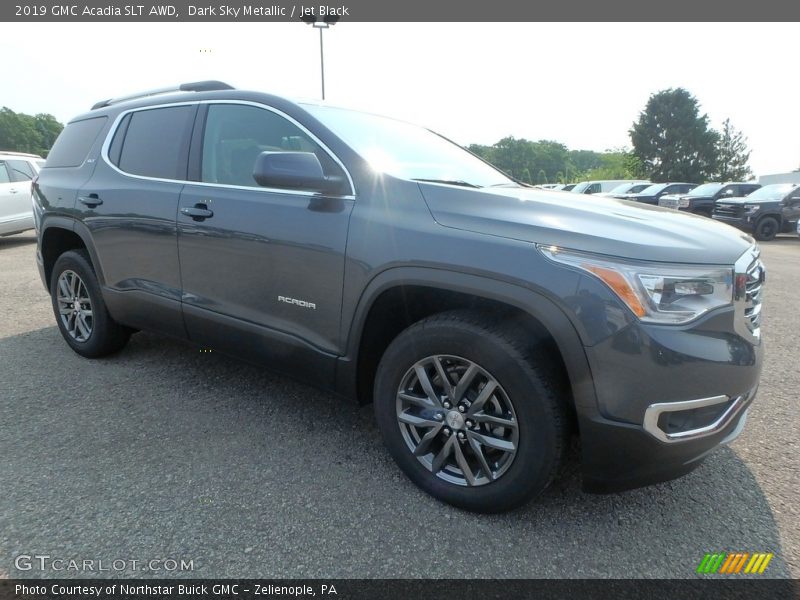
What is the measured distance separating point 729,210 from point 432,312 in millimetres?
15874

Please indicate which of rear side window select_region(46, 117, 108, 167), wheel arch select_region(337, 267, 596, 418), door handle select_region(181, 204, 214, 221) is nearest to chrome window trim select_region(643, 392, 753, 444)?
wheel arch select_region(337, 267, 596, 418)

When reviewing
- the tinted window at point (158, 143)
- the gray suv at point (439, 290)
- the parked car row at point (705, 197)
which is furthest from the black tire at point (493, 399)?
the parked car row at point (705, 197)

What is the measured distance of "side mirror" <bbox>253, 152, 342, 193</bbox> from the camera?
7.61 feet

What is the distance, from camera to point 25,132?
7656 centimetres

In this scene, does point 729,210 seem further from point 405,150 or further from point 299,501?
point 299,501

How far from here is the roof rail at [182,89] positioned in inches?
123

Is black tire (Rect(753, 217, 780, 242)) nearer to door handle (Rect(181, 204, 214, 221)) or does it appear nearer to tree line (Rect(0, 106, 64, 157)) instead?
door handle (Rect(181, 204, 214, 221))

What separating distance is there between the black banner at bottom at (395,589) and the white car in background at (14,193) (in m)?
10.3

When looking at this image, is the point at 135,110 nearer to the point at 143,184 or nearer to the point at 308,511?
the point at 143,184

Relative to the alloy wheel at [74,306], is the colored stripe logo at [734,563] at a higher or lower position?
lower

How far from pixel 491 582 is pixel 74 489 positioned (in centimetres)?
183

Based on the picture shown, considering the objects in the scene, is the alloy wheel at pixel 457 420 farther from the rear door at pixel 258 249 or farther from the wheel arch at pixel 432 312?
the rear door at pixel 258 249

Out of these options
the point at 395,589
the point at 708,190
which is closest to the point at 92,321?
the point at 395,589

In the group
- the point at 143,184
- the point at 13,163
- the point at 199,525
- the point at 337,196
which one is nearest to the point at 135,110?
the point at 143,184
